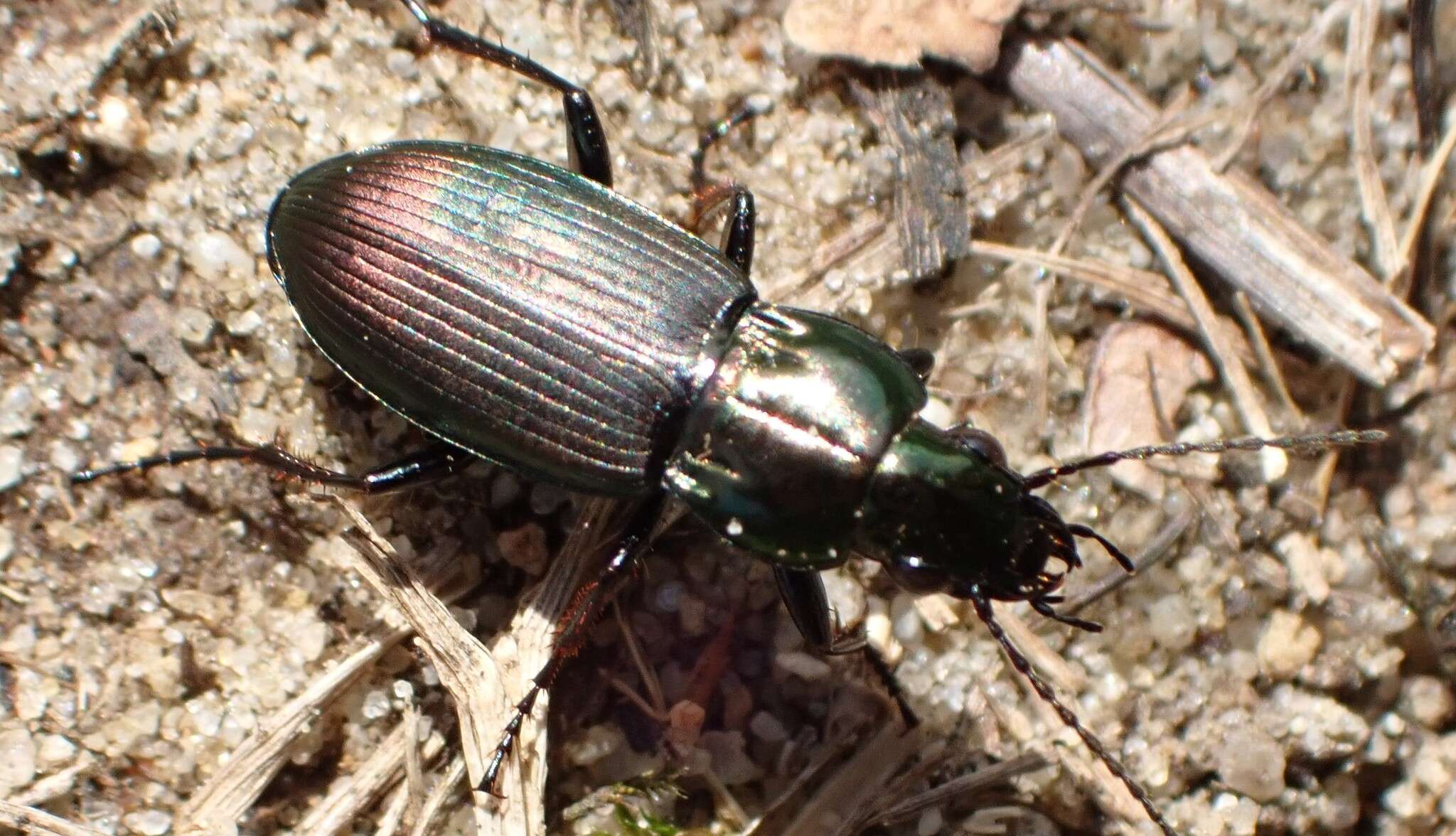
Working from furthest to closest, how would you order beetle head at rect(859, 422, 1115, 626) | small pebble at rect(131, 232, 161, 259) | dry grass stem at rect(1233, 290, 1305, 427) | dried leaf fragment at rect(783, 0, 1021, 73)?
dry grass stem at rect(1233, 290, 1305, 427) < dried leaf fragment at rect(783, 0, 1021, 73) < small pebble at rect(131, 232, 161, 259) < beetle head at rect(859, 422, 1115, 626)

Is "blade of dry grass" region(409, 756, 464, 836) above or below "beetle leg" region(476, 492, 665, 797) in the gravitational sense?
below

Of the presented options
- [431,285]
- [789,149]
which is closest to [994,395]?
[789,149]

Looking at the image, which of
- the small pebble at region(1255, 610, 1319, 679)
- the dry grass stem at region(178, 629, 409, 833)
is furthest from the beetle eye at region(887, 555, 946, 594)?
the dry grass stem at region(178, 629, 409, 833)

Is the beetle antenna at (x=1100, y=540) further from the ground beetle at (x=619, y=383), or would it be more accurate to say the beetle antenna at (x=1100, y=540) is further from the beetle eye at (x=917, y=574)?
the beetle eye at (x=917, y=574)

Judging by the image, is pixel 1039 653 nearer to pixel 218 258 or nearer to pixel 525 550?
pixel 525 550

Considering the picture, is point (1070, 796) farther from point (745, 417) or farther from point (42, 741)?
point (42, 741)

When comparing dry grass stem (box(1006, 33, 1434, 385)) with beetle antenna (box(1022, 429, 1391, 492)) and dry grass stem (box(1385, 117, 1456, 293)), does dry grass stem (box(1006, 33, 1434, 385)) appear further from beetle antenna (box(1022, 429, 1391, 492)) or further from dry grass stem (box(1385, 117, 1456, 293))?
beetle antenna (box(1022, 429, 1391, 492))
